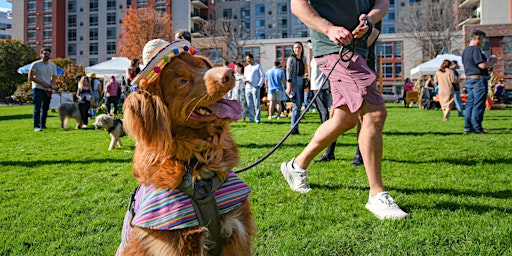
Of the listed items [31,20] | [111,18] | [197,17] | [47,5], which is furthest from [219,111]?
[31,20]

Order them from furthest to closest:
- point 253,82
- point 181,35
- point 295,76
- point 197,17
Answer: point 197,17, point 253,82, point 295,76, point 181,35

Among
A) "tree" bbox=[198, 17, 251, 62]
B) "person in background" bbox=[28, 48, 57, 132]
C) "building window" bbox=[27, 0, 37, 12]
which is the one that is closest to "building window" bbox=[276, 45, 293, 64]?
"tree" bbox=[198, 17, 251, 62]

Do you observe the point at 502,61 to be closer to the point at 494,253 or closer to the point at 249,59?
the point at 249,59

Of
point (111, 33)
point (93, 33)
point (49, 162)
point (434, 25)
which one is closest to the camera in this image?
point (49, 162)

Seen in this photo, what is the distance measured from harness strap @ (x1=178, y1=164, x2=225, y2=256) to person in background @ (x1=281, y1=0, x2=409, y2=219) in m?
1.62

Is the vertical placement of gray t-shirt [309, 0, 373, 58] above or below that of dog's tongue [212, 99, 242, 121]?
above

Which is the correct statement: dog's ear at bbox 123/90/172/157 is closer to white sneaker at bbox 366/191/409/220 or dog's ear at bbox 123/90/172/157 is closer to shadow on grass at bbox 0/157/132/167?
white sneaker at bbox 366/191/409/220

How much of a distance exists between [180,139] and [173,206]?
13.5 inches

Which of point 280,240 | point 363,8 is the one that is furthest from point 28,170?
point 363,8

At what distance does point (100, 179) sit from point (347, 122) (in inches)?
122

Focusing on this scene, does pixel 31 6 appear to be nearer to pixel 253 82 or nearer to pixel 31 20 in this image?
pixel 31 20

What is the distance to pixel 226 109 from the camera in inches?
73.8

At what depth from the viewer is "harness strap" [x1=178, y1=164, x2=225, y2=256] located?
1.74 meters

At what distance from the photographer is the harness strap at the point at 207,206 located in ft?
5.72
